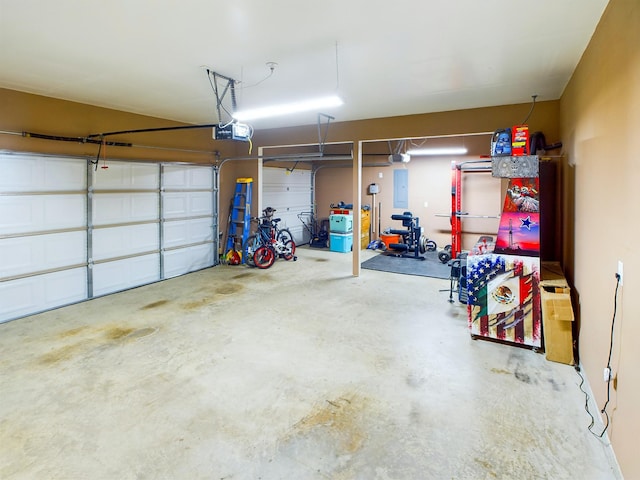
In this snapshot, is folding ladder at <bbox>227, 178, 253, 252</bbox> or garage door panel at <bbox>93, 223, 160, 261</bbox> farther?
folding ladder at <bbox>227, 178, 253, 252</bbox>

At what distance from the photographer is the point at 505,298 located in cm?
373

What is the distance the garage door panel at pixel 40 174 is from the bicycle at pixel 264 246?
3177 mm

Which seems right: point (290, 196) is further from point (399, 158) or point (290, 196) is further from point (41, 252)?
point (41, 252)

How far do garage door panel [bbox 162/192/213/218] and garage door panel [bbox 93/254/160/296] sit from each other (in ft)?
→ 2.77

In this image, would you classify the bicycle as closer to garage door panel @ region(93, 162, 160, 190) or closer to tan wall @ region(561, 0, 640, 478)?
garage door panel @ region(93, 162, 160, 190)

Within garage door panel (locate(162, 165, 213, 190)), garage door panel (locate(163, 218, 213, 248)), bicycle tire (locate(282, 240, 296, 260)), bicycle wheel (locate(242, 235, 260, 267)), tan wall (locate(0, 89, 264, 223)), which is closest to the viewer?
tan wall (locate(0, 89, 264, 223))

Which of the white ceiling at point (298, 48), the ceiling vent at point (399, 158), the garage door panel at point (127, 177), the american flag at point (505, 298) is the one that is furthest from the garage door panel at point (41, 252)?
the ceiling vent at point (399, 158)

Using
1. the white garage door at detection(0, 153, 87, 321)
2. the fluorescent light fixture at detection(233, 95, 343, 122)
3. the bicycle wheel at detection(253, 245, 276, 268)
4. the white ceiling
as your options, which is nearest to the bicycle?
the bicycle wheel at detection(253, 245, 276, 268)

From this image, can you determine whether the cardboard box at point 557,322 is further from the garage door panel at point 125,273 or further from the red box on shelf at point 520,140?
the garage door panel at point 125,273

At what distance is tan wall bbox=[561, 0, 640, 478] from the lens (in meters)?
1.89

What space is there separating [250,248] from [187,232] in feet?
4.33

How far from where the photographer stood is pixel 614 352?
86.7 inches

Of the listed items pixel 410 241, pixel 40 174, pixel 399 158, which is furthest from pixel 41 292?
pixel 399 158

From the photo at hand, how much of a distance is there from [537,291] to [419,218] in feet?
20.1
